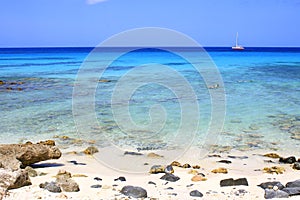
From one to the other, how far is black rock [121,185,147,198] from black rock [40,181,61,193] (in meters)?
0.86

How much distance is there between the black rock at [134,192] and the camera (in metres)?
4.80

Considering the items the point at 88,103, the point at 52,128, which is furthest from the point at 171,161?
the point at 88,103

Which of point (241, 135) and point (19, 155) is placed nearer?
point (19, 155)

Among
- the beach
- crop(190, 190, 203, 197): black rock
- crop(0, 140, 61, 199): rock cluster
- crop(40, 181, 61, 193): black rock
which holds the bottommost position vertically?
the beach

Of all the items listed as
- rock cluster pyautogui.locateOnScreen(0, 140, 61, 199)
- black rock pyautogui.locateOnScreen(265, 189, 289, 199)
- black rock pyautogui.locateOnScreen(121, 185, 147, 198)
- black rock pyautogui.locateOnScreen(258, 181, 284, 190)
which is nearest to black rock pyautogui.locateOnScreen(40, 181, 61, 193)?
rock cluster pyautogui.locateOnScreen(0, 140, 61, 199)

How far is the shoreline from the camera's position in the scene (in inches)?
192

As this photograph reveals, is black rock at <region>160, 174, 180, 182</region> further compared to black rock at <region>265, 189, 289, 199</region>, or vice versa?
black rock at <region>160, 174, 180, 182</region>

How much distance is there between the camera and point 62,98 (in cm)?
1563

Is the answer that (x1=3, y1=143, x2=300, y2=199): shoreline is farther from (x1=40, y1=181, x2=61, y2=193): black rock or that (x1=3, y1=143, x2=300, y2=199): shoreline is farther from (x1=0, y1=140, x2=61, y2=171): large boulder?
(x1=0, y1=140, x2=61, y2=171): large boulder

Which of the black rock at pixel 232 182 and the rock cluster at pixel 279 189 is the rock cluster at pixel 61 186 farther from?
the rock cluster at pixel 279 189

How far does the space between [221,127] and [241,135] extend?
2.87 ft

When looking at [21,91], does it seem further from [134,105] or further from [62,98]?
[134,105]

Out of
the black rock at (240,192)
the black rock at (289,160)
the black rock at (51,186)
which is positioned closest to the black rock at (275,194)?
the black rock at (240,192)

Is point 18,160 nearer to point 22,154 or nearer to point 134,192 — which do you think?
point 22,154
